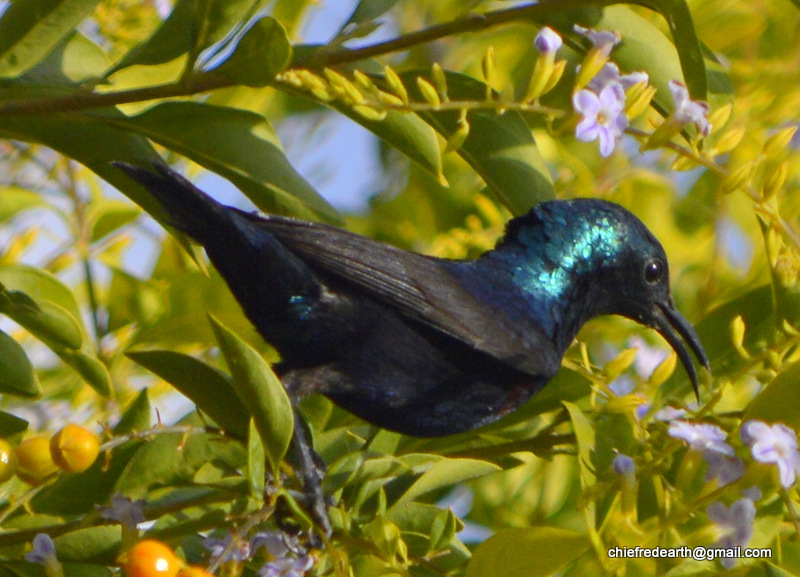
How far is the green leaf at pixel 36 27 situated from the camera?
2.44m

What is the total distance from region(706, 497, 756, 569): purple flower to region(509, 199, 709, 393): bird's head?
3.97ft

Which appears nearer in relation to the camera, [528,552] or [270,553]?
[528,552]

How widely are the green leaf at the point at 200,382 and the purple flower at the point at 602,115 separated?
0.78 meters

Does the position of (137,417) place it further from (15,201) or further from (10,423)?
(15,201)

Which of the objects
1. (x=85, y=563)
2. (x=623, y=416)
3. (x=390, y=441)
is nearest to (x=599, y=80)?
(x=623, y=416)

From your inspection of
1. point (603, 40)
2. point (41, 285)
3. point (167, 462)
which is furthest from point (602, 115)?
point (41, 285)

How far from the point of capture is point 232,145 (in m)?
2.61

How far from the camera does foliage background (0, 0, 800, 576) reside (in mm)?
2064

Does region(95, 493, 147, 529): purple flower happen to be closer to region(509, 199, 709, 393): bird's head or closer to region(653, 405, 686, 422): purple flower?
region(653, 405, 686, 422): purple flower

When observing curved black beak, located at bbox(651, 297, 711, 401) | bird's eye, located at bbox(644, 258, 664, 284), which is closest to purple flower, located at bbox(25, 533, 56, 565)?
curved black beak, located at bbox(651, 297, 711, 401)

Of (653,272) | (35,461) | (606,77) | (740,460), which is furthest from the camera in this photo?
(653,272)

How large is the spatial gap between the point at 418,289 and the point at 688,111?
0.89 meters

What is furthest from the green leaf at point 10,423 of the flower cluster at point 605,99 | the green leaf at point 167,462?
the flower cluster at point 605,99

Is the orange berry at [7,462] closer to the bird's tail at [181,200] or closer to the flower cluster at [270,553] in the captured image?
the flower cluster at [270,553]
